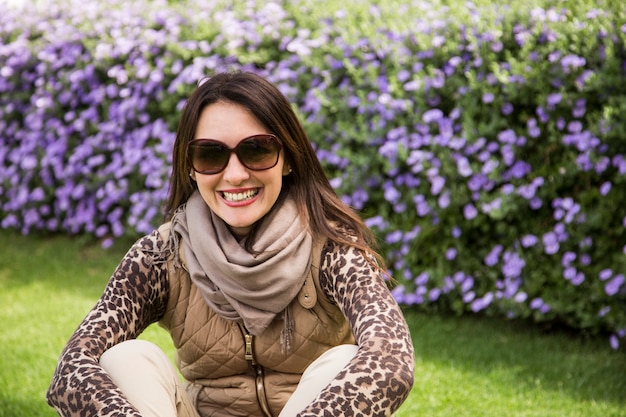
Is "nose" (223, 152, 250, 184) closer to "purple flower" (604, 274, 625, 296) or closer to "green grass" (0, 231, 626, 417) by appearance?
"green grass" (0, 231, 626, 417)

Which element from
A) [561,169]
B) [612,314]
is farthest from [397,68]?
[612,314]

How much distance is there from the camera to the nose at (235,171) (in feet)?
7.58

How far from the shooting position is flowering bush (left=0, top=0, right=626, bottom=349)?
390 cm

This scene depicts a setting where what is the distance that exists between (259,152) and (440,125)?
2178mm

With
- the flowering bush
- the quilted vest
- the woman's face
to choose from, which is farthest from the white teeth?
the flowering bush

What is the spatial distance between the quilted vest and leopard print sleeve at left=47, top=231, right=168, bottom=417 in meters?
0.07

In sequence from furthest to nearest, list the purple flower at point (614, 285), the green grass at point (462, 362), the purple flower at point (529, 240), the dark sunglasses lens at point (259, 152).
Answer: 1. the purple flower at point (529, 240)
2. the purple flower at point (614, 285)
3. the green grass at point (462, 362)
4. the dark sunglasses lens at point (259, 152)

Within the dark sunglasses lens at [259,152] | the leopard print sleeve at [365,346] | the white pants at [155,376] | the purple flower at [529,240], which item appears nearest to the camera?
the leopard print sleeve at [365,346]

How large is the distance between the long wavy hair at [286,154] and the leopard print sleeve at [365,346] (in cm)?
7

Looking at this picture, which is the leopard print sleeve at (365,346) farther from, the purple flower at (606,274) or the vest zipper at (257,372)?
the purple flower at (606,274)

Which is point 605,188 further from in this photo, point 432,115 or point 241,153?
point 241,153

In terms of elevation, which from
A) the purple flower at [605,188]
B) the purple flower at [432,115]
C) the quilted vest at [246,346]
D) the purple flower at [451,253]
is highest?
the quilted vest at [246,346]

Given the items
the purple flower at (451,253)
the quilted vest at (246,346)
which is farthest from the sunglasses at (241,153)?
the purple flower at (451,253)

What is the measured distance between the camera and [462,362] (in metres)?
3.91
